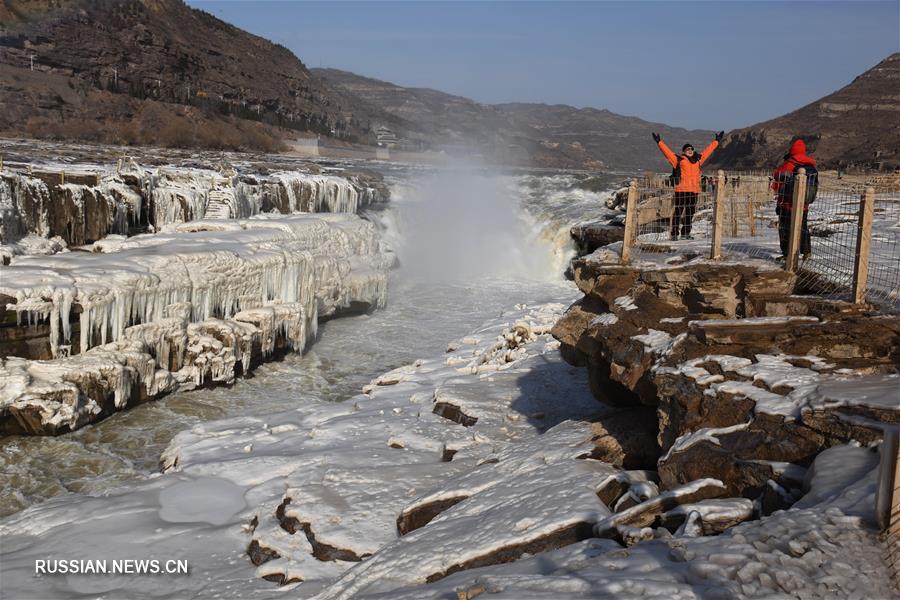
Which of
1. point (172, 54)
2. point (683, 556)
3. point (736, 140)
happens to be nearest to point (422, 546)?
point (683, 556)

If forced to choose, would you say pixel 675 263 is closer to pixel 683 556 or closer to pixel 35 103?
pixel 683 556

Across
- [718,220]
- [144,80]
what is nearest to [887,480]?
[718,220]

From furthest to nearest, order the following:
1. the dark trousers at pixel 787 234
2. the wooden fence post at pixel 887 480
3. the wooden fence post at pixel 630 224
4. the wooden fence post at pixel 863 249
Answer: the wooden fence post at pixel 630 224 < the dark trousers at pixel 787 234 < the wooden fence post at pixel 863 249 < the wooden fence post at pixel 887 480

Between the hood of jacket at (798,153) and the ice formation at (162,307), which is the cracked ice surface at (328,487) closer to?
the ice formation at (162,307)

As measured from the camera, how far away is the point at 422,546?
5.18m

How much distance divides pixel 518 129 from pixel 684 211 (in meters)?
94.4

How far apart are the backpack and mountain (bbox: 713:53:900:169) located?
69.6 feet

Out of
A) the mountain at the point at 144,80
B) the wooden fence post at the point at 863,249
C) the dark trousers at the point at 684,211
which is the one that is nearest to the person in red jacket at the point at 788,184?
the dark trousers at the point at 684,211

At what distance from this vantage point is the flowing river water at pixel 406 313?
9219mm

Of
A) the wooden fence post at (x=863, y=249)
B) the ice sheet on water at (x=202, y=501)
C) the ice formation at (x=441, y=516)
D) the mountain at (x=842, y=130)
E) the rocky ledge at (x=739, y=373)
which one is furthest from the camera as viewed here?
the mountain at (x=842, y=130)

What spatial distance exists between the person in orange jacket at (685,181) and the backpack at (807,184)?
1380 mm

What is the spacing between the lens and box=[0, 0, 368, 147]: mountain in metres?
38.2

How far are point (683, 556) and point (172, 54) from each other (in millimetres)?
59827

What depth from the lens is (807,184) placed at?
8.02 m
